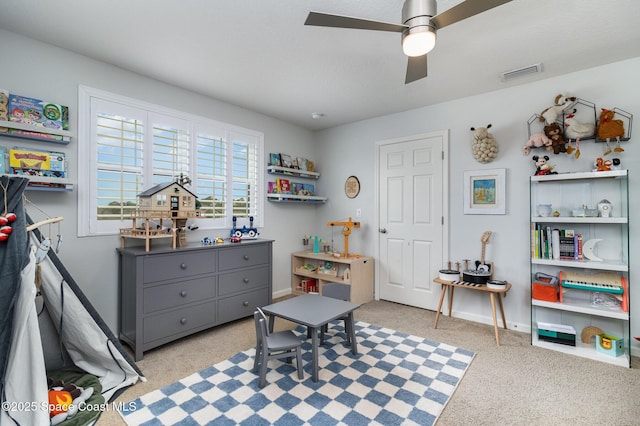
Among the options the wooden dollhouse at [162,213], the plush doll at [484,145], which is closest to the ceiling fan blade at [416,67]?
the plush doll at [484,145]

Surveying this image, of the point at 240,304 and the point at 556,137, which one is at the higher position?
the point at 556,137

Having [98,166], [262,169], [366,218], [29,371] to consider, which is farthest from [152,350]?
[366,218]

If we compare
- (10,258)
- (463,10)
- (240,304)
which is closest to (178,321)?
(240,304)

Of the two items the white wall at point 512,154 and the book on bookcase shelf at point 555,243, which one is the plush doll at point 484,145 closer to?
the white wall at point 512,154

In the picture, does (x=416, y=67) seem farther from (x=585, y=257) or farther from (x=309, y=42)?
(x=585, y=257)

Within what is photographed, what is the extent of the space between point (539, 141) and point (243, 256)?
3304 millimetres

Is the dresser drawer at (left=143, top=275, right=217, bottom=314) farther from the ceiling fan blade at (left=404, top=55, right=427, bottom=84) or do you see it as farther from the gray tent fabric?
the ceiling fan blade at (left=404, top=55, right=427, bottom=84)

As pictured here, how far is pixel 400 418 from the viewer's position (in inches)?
72.4

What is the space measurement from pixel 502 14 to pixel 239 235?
10.5ft

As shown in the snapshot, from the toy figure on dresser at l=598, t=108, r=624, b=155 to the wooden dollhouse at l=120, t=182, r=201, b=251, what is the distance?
3943 mm

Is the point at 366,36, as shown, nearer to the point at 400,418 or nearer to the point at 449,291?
the point at 400,418

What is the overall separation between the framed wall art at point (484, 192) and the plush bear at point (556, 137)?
499 mm

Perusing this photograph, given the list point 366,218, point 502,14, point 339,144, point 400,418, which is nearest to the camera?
point 400,418

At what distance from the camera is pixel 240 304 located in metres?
3.36
